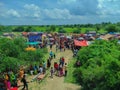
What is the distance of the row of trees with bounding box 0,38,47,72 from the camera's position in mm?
28100

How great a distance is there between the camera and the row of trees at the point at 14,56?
2810 centimetres

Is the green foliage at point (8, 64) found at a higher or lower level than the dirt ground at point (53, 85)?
higher

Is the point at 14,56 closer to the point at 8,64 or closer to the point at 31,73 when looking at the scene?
the point at 31,73

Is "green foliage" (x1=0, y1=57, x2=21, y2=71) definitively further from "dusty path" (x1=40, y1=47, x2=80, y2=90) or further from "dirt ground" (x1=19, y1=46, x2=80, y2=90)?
"dusty path" (x1=40, y1=47, x2=80, y2=90)

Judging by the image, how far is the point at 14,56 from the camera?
32812mm

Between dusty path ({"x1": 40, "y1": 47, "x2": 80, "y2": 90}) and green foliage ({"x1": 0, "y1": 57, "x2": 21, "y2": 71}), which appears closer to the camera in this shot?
dusty path ({"x1": 40, "y1": 47, "x2": 80, "y2": 90})

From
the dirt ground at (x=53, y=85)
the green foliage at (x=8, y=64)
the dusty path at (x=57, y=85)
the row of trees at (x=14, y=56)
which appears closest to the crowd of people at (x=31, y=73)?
the green foliage at (x=8, y=64)

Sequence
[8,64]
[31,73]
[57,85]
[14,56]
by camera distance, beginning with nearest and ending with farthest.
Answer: [57,85] < [8,64] < [31,73] < [14,56]

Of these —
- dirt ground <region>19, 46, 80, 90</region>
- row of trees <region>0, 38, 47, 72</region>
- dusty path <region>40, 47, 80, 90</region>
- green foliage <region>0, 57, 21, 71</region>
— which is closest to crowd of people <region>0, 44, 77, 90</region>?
green foliage <region>0, 57, 21, 71</region>

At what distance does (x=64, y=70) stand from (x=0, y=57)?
7.17m

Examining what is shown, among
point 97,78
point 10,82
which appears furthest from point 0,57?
point 97,78

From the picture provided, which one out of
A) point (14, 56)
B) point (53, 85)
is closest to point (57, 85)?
point (53, 85)

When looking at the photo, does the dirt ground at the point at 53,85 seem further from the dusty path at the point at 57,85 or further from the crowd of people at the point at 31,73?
the crowd of people at the point at 31,73

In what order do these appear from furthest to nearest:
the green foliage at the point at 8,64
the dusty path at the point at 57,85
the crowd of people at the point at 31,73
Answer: the green foliage at the point at 8,64
the dusty path at the point at 57,85
the crowd of people at the point at 31,73
